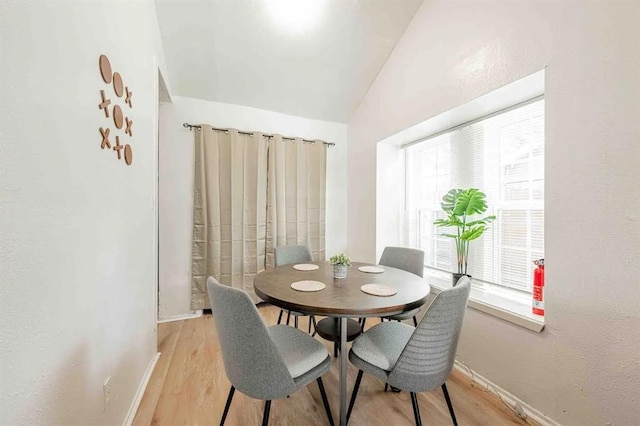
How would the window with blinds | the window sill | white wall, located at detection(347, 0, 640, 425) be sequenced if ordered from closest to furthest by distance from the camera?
1. white wall, located at detection(347, 0, 640, 425)
2. the window sill
3. the window with blinds

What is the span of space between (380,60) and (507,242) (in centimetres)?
218

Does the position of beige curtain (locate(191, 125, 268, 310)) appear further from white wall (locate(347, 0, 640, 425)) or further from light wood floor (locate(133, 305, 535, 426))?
white wall (locate(347, 0, 640, 425))

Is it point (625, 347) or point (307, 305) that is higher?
point (307, 305)

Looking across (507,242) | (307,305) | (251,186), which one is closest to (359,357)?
(307,305)

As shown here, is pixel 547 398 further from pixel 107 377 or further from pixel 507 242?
pixel 107 377

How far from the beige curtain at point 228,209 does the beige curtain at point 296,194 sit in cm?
11

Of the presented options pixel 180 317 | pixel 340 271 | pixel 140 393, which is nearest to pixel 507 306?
pixel 340 271

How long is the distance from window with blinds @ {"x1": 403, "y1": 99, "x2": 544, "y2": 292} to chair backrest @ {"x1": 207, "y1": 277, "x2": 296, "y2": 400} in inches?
73.4

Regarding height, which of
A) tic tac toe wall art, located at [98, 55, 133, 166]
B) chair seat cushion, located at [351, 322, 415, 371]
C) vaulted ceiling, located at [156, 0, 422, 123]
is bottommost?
chair seat cushion, located at [351, 322, 415, 371]

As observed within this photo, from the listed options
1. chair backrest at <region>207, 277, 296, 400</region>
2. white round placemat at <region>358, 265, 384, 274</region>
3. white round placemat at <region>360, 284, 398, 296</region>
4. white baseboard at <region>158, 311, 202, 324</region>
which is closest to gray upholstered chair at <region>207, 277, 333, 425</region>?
chair backrest at <region>207, 277, 296, 400</region>

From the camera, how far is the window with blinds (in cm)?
188

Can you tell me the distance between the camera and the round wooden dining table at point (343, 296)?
47.8 inches

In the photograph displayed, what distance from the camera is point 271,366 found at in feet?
3.58

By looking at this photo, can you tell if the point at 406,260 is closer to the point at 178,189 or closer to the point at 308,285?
the point at 308,285
